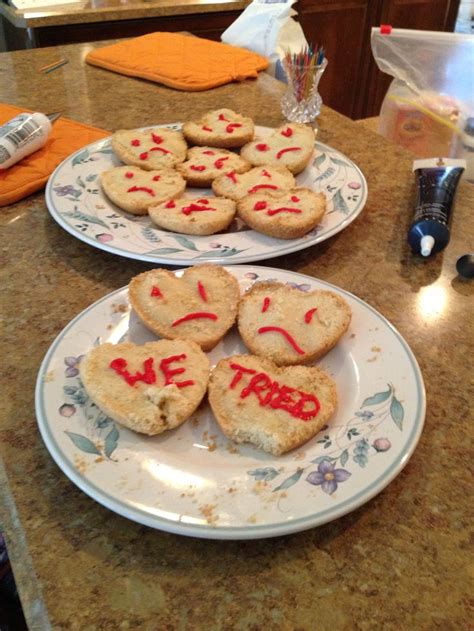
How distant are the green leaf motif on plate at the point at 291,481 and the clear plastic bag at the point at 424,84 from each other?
44.5 inches

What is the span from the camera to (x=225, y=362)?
2.30ft

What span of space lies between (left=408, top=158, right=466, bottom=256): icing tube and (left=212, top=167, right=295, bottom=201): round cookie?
9.2 inches

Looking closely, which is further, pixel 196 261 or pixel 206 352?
pixel 196 261

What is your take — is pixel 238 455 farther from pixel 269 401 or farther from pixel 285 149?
pixel 285 149

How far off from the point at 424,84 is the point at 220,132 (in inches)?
26.5

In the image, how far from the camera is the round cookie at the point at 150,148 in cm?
115

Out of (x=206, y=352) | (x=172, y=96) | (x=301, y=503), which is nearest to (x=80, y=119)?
(x=172, y=96)

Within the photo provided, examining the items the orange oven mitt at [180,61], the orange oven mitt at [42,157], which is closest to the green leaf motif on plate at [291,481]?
the orange oven mitt at [42,157]

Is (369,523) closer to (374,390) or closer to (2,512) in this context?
(374,390)

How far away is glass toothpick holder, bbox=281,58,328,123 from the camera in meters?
1.34

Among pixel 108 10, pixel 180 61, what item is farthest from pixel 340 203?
pixel 108 10

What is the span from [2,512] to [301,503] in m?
0.30

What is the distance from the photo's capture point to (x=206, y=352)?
2.51 feet

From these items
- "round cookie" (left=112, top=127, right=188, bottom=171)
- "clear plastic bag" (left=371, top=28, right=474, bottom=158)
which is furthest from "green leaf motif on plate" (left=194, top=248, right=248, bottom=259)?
"clear plastic bag" (left=371, top=28, right=474, bottom=158)
